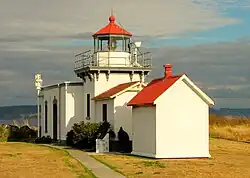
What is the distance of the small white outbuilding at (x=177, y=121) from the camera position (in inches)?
1277

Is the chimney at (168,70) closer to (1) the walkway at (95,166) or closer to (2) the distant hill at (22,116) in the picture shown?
(1) the walkway at (95,166)

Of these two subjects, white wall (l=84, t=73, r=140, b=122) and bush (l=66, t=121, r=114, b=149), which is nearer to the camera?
bush (l=66, t=121, r=114, b=149)

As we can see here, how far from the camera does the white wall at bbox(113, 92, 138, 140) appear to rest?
39.9m

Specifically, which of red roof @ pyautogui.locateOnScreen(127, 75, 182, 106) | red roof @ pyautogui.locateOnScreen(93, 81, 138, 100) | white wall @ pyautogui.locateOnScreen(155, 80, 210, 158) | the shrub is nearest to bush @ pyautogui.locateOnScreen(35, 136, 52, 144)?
the shrub

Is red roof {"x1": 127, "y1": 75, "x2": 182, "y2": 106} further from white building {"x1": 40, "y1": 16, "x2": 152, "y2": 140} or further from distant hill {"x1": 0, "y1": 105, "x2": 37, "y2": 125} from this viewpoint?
distant hill {"x1": 0, "y1": 105, "x2": 37, "y2": 125}

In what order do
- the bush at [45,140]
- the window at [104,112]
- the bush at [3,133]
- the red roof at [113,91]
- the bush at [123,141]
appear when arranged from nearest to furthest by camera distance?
the bush at [123,141]
the red roof at [113,91]
the window at [104,112]
the bush at [45,140]
the bush at [3,133]

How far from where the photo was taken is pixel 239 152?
38438mm

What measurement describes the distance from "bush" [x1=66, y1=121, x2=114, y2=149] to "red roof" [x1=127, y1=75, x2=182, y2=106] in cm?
497

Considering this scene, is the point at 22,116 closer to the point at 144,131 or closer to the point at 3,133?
the point at 3,133

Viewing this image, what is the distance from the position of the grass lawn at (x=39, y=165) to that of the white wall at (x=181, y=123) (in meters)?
4.61

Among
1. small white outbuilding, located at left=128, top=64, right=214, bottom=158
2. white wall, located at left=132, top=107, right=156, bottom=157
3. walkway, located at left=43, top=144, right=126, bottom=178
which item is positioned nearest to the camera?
walkway, located at left=43, top=144, right=126, bottom=178

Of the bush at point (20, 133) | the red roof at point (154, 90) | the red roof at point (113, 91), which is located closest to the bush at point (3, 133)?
the bush at point (20, 133)

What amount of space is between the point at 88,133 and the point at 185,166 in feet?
45.2

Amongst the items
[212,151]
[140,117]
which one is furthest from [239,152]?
[140,117]
